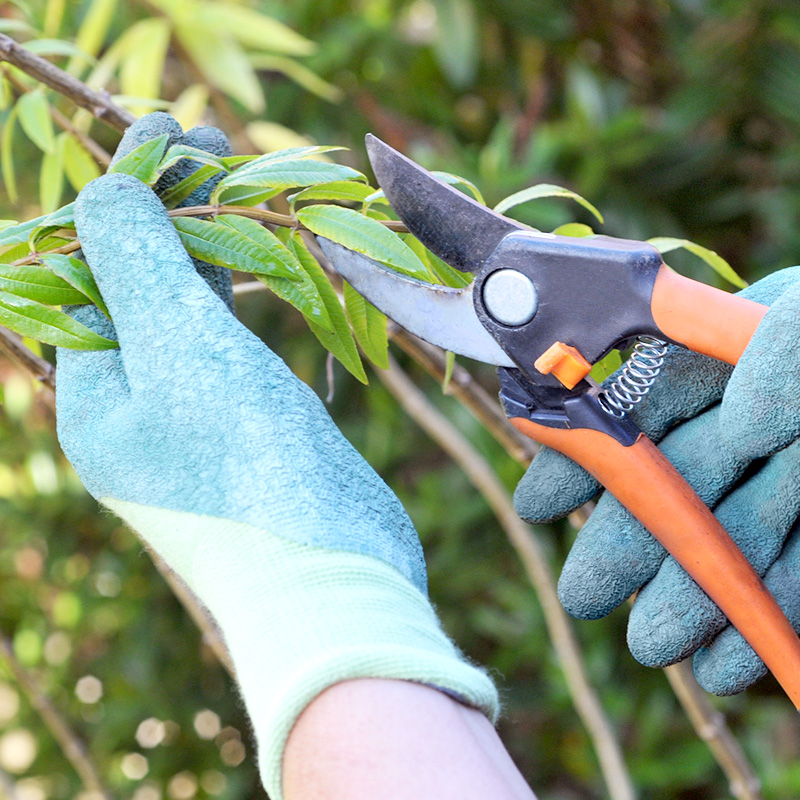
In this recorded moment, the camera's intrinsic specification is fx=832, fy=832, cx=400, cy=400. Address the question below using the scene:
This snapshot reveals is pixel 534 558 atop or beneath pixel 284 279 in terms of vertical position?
beneath

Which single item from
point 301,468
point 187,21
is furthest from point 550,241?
point 187,21

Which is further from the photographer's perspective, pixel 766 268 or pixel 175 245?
pixel 766 268

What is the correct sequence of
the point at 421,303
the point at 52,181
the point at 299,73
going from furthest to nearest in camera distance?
the point at 299,73, the point at 52,181, the point at 421,303

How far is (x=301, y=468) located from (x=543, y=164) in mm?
974

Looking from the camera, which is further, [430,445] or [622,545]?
[430,445]

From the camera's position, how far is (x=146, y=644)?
4.27 feet

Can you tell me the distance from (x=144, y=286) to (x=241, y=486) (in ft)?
0.35

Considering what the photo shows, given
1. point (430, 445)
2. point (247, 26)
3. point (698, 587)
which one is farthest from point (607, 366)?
point (430, 445)

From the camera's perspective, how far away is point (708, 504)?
48 cm

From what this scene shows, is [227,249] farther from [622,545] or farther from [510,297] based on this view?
[622,545]

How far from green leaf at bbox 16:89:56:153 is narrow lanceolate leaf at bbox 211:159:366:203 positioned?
0.19 meters

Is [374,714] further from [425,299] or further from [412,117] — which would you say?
[412,117]

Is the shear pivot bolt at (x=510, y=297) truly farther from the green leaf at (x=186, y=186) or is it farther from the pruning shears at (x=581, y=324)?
the green leaf at (x=186, y=186)

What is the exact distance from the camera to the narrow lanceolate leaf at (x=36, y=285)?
37 centimetres
